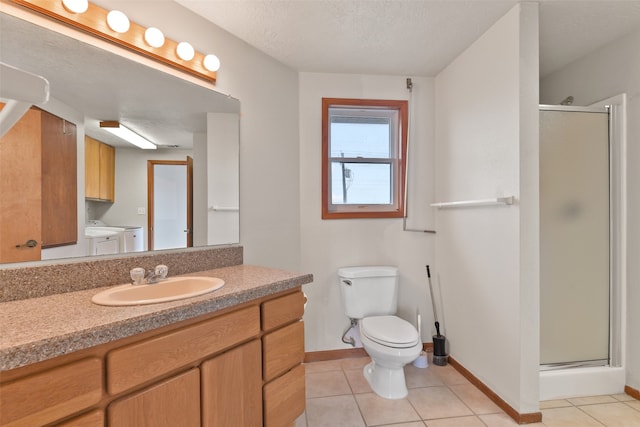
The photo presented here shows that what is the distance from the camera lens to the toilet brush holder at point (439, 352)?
223cm

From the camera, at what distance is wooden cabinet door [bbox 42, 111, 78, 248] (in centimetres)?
116

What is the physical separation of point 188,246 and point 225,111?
0.84m

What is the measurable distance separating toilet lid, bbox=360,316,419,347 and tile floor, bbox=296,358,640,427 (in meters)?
0.38

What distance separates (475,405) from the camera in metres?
1.75

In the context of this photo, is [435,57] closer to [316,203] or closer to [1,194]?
[316,203]

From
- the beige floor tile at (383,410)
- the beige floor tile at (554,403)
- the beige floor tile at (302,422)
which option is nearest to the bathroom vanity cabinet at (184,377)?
the beige floor tile at (302,422)

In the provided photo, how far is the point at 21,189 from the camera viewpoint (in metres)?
1.10

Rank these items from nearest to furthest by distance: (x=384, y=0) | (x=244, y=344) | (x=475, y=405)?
(x=244, y=344), (x=384, y=0), (x=475, y=405)

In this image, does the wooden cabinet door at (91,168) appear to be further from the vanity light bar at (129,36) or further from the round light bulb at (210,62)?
the round light bulb at (210,62)

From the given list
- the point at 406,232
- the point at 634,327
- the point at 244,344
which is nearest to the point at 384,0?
the point at 406,232

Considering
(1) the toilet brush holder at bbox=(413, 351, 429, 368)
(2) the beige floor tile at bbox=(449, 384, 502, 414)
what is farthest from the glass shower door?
(1) the toilet brush holder at bbox=(413, 351, 429, 368)

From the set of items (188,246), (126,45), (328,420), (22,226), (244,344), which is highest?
(126,45)

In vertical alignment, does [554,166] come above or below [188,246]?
above

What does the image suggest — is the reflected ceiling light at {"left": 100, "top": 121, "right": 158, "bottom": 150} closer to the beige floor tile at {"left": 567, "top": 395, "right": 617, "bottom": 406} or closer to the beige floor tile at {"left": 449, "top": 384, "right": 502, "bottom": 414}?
the beige floor tile at {"left": 449, "top": 384, "right": 502, "bottom": 414}
